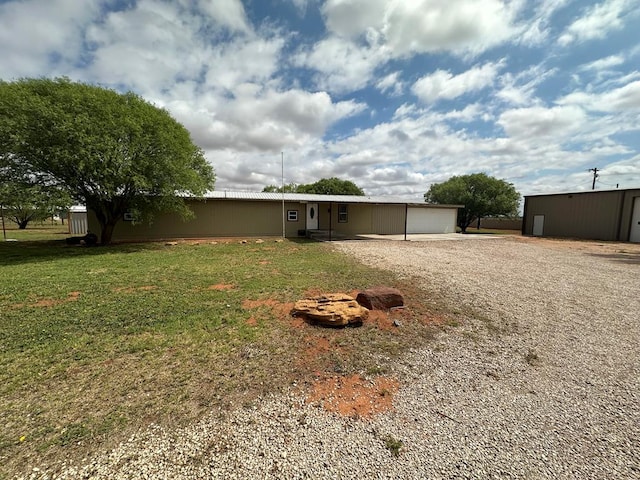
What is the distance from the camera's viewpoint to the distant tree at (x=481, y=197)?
29031 mm

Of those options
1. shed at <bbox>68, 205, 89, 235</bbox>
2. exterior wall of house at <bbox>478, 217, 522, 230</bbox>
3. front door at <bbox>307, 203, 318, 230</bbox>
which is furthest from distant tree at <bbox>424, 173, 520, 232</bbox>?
shed at <bbox>68, 205, 89, 235</bbox>

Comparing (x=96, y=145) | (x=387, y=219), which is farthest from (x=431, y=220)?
(x=96, y=145)

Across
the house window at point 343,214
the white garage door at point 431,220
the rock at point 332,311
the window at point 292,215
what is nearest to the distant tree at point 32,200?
the rock at point 332,311

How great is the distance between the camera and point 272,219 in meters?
17.2

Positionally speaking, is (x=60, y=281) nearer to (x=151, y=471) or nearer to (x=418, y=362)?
(x=151, y=471)

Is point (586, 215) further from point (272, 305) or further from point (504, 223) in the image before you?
point (272, 305)

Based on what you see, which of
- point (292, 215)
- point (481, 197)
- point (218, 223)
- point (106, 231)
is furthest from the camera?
point (481, 197)

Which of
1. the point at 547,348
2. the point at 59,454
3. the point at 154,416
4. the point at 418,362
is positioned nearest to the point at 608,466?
the point at 418,362

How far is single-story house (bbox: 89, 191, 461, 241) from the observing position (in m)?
15.2

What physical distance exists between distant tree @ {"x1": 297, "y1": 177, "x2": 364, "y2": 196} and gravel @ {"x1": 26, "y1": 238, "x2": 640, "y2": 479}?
47733 millimetres

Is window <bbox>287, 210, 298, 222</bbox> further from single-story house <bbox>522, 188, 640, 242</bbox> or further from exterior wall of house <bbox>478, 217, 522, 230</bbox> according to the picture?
exterior wall of house <bbox>478, 217, 522, 230</bbox>

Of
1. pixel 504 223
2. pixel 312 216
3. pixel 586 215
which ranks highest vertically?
pixel 586 215

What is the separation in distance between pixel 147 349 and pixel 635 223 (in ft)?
83.6

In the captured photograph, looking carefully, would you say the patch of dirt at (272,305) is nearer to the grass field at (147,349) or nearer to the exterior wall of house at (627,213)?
the grass field at (147,349)
